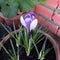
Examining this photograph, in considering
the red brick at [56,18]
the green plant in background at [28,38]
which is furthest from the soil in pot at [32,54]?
the red brick at [56,18]

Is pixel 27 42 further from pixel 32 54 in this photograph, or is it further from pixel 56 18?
pixel 56 18

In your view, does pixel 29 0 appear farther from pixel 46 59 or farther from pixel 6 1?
pixel 46 59

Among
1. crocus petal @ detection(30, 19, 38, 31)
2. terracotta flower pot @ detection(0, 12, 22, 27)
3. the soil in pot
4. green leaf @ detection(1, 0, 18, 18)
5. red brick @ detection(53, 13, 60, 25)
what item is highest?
green leaf @ detection(1, 0, 18, 18)

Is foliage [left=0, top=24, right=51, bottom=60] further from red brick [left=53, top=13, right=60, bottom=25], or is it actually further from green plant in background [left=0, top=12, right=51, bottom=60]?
red brick [left=53, top=13, right=60, bottom=25]

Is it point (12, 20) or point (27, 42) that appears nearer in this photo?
point (27, 42)

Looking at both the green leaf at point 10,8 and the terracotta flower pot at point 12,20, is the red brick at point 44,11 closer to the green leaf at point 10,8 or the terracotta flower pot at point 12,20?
the terracotta flower pot at point 12,20

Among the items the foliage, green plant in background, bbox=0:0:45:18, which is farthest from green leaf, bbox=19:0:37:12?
the foliage

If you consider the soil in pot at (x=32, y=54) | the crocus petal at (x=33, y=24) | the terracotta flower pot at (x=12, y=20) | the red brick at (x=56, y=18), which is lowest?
the soil in pot at (x=32, y=54)

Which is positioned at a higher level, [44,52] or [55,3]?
[55,3]

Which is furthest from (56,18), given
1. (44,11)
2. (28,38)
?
(28,38)

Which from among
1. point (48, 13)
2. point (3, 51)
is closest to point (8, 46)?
point (3, 51)

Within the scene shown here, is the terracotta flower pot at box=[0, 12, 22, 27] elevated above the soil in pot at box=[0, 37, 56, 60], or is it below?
above
